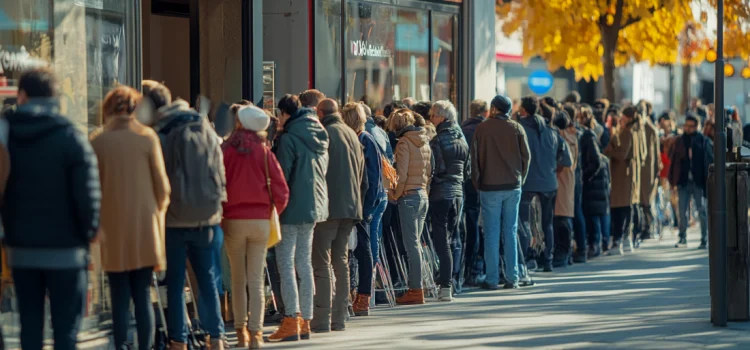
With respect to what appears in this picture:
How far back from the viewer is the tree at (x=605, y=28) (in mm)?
22781

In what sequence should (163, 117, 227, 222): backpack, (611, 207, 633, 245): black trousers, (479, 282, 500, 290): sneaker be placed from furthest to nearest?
(611, 207, 633, 245): black trousers → (479, 282, 500, 290): sneaker → (163, 117, 227, 222): backpack

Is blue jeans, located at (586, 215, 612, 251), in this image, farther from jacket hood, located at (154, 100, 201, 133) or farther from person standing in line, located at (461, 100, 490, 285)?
jacket hood, located at (154, 100, 201, 133)

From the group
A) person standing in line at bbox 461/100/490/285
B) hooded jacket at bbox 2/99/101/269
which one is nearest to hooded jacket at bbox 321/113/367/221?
hooded jacket at bbox 2/99/101/269

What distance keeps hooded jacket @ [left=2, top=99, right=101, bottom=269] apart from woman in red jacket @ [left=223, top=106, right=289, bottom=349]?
2.40 metres

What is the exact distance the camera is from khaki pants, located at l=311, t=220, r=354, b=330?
11266 millimetres

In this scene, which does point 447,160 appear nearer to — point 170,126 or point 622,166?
point 170,126

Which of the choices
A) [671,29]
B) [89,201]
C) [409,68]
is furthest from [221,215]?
[671,29]

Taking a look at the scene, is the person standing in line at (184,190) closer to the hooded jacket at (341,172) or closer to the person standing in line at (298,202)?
the person standing in line at (298,202)

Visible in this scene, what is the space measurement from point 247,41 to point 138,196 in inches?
226

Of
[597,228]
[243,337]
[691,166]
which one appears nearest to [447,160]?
Result: [243,337]

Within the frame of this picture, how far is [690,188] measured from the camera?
1994 centimetres

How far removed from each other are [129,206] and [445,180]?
A: 17.6ft

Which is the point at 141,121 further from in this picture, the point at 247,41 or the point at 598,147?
the point at 598,147

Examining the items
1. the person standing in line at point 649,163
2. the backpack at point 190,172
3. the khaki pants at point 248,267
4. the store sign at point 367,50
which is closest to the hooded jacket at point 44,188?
the backpack at point 190,172
